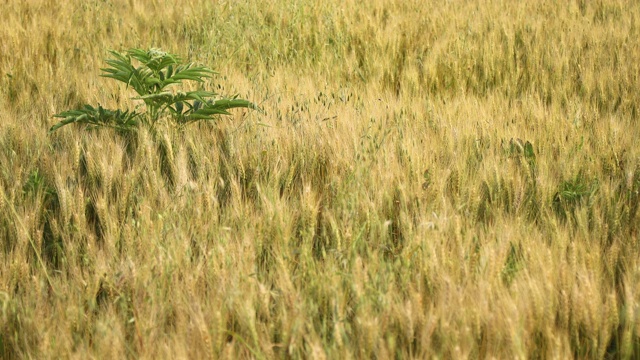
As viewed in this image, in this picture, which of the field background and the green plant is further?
the green plant

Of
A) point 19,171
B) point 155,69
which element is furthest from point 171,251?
point 155,69

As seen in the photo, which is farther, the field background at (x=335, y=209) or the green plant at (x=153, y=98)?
the green plant at (x=153, y=98)

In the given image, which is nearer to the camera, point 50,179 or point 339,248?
point 339,248

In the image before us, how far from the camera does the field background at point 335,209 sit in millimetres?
1356

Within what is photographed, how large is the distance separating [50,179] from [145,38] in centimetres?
203

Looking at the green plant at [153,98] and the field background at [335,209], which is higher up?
the green plant at [153,98]

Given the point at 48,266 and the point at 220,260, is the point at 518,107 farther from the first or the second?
the point at 48,266

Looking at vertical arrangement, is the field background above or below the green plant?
below

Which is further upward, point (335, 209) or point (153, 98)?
point (153, 98)

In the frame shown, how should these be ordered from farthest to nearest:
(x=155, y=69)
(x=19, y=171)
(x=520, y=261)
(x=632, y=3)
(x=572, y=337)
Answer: (x=632, y=3) < (x=155, y=69) < (x=19, y=171) < (x=520, y=261) < (x=572, y=337)

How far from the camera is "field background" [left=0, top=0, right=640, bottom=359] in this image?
1.36 meters

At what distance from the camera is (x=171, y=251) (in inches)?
63.8

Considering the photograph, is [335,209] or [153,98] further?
[153,98]

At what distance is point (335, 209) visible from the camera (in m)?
1.94
